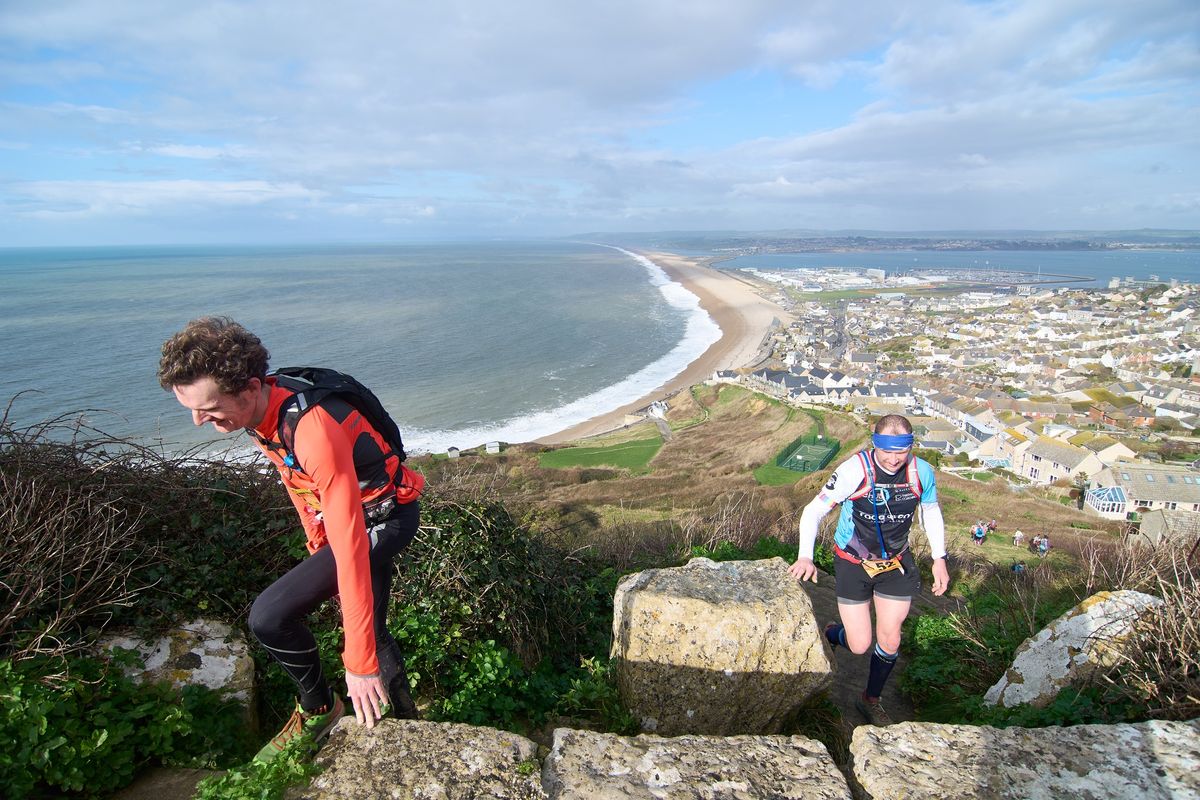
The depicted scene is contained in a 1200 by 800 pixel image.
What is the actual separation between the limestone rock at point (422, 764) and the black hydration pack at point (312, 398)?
4.04ft

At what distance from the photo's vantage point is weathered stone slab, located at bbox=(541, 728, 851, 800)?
2553mm

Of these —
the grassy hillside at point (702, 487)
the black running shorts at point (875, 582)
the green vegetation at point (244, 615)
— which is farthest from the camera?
the grassy hillside at point (702, 487)

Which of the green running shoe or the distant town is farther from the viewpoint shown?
the distant town

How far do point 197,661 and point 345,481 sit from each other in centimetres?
190

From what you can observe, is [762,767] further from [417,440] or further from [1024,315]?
[1024,315]

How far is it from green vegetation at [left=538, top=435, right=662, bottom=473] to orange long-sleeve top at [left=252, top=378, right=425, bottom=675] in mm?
26777

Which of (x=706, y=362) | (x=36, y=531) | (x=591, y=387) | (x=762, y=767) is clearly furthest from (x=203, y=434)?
(x=706, y=362)

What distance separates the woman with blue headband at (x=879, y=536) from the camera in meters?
4.27

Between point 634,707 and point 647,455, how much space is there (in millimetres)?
29134

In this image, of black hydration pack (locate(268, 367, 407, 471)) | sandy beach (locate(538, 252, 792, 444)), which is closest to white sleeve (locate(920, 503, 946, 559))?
black hydration pack (locate(268, 367, 407, 471))

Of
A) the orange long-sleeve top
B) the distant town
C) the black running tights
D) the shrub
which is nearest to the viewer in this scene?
the orange long-sleeve top

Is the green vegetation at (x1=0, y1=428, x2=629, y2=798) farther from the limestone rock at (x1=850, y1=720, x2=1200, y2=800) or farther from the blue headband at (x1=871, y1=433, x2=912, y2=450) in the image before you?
the blue headband at (x1=871, y1=433, x2=912, y2=450)

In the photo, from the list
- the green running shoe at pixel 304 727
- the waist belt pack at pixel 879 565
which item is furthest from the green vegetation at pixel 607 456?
the green running shoe at pixel 304 727

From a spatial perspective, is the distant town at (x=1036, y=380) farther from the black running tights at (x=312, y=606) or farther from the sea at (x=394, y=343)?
the sea at (x=394, y=343)
